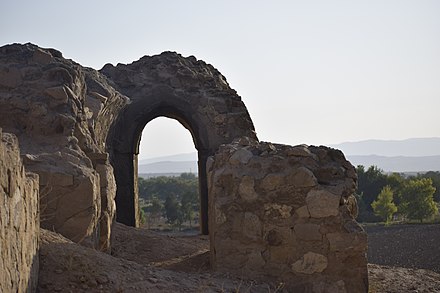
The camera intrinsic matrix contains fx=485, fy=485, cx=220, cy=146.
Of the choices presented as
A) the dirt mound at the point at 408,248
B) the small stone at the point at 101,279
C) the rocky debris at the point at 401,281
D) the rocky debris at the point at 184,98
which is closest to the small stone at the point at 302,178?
the rocky debris at the point at 401,281

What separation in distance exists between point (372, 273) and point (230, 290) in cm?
296

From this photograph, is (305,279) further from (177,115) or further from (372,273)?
(177,115)

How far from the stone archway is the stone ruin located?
82.5 inches

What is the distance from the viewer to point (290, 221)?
202 inches

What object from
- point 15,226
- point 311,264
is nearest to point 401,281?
point 311,264

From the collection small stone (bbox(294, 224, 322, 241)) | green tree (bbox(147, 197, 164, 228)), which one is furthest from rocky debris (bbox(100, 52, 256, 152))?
green tree (bbox(147, 197, 164, 228))

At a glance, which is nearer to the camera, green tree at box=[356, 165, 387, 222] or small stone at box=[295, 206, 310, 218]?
small stone at box=[295, 206, 310, 218]

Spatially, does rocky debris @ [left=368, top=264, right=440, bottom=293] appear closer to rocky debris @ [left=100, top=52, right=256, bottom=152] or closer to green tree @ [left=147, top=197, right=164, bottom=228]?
rocky debris @ [left=100, top=52, right=256, bottom=152]

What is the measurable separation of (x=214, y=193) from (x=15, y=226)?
118 inches

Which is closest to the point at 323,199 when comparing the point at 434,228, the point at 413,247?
the point at 413,247

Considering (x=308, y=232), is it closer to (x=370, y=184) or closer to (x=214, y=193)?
(x=214, y=193)

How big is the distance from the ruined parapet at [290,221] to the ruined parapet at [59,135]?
153 cm

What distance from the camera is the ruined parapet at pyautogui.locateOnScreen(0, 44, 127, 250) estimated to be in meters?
5.37

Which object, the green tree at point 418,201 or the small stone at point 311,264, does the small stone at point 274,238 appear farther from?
the green tree at point 418,201
